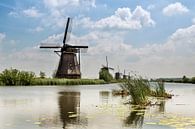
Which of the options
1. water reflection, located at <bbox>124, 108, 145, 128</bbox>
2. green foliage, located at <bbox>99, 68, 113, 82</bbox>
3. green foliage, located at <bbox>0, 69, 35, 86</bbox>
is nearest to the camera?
water reflection, located at <bbox>124, 108, 145, 128</bbox>

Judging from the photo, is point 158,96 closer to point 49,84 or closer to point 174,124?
point 174,124

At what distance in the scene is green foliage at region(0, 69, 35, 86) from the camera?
201 ft

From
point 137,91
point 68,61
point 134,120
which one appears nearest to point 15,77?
point 68,61

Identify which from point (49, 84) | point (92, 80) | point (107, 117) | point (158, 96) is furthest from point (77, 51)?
point (107, 117)

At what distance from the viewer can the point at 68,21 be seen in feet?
220

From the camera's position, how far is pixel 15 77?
2461 inches

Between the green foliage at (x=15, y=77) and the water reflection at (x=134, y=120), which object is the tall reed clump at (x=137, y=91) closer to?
the water reflection at (x=134, y=120)

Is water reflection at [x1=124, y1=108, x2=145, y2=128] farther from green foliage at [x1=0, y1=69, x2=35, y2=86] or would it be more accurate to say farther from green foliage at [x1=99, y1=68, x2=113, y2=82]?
green foliage at [x1=99, y1=68, x2=113, y2=82]

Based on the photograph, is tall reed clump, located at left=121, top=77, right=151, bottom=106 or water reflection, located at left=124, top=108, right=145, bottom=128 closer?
water reflection, located at left=124, top=108, right=145, bottom=128

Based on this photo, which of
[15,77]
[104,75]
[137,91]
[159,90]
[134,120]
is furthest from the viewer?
[104,75]

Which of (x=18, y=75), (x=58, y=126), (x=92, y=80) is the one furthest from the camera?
(x=92, y=80)

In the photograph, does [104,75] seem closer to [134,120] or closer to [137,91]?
[137,91]

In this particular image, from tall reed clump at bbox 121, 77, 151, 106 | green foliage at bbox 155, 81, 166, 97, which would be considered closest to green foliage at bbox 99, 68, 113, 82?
green foliage at bbox 155, 81, 166, 97

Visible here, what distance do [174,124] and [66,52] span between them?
52954mm
